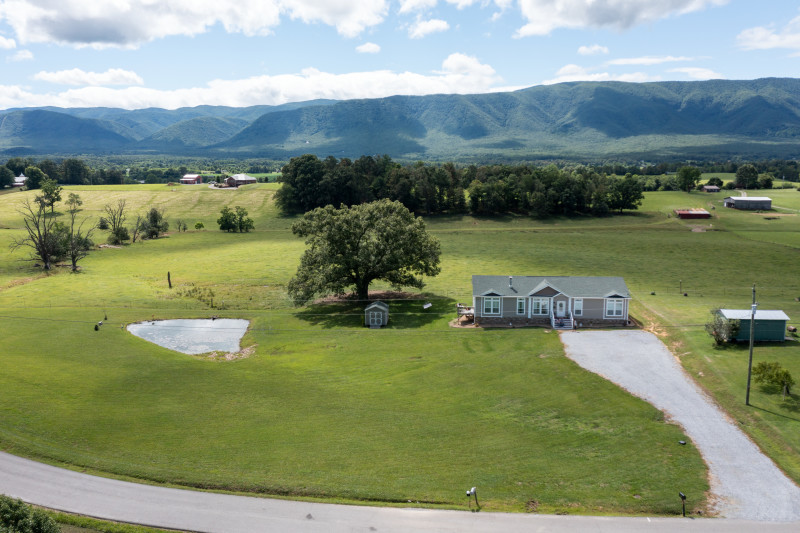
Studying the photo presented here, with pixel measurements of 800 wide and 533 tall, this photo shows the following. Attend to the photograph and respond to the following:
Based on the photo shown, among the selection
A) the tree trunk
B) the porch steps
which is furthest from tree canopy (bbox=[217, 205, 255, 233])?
the porch steps

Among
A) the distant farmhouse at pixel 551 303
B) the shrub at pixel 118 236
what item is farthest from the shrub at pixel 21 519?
the shrub at pixel 118 236

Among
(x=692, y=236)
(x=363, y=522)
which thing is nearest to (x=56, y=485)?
(x=363, y=522)

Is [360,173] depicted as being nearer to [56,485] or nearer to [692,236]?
[692,236]

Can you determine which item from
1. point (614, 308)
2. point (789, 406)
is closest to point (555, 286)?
point (614, 308)

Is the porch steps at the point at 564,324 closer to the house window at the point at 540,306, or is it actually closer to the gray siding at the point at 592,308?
the house window at the point at 540,306

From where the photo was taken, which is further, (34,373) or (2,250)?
(2,250)
